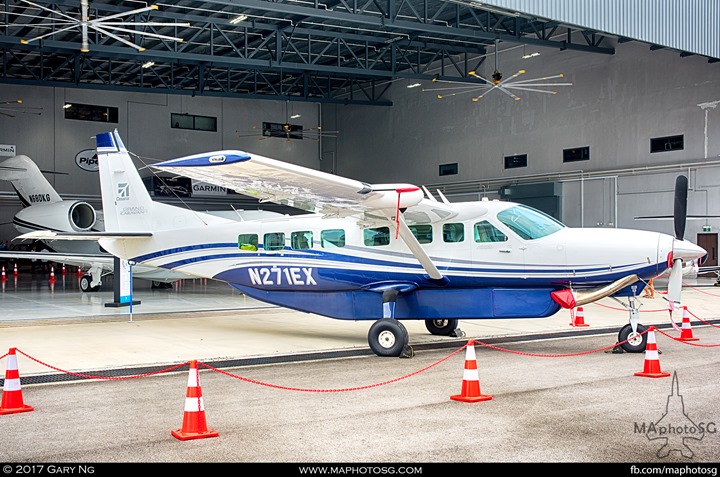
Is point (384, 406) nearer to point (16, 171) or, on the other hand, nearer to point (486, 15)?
point (486, 15)

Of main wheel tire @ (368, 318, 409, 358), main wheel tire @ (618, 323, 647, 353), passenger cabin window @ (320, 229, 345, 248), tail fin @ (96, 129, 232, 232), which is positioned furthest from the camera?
tail fin @ (96, 129, 232, 232)

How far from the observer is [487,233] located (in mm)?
12398

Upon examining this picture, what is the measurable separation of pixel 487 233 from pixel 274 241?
410cm

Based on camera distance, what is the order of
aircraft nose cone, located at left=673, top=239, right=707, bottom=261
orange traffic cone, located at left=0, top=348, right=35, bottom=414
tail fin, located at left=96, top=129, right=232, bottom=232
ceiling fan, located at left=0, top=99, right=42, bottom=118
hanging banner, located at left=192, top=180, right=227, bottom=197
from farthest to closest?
hanging banner, located at left=192, top=180, right=227, bottom=197 → ceiling fan, located at left=0, top=99, right=42, bottom=118 → tail fin, located at left=96, top=129, right=232, bottom=232 → aircraft nose cone, located at left=673, top=239, right=707, bottom=261 → orange traffic cone, located at left=0, top=348, right=35, bottom=414

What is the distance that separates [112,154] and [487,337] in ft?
31.2

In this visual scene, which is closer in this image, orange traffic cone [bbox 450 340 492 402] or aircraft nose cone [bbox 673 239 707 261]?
orange traffic cone [bbox 450 340 492 402]

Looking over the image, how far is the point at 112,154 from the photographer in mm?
17094

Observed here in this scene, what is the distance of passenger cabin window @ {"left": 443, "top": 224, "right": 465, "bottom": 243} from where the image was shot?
41.2 ft

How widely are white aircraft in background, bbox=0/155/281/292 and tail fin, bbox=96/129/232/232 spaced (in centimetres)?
721

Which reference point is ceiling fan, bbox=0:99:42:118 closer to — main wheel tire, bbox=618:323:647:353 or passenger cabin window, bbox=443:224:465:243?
passenger cabin window, bbox=443:224:465:243

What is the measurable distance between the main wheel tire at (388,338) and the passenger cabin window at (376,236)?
166cm

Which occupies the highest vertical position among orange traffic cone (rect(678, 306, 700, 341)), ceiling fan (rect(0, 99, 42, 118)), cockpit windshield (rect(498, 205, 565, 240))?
ceiling fan (rect(0, 99, 42, 118))

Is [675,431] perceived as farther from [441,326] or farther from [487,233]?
[441,326]

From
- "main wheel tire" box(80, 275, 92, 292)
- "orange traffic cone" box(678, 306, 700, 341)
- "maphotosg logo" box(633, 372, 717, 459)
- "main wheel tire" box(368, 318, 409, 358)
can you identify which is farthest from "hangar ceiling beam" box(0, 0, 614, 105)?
"maphotosg logo" box(633, 372, 717, 459)
